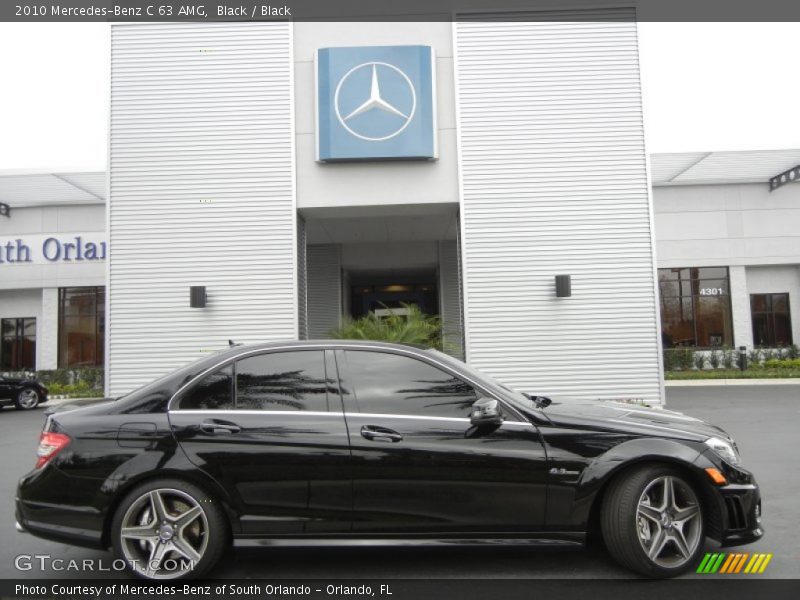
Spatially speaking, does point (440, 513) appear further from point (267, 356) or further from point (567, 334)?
point (567, 334)

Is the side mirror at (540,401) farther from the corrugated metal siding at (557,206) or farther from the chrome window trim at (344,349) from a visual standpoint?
the corrugated metal siding at (557,206)

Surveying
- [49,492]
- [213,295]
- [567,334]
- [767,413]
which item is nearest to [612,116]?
[567,334]

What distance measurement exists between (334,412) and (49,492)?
5.90 feet

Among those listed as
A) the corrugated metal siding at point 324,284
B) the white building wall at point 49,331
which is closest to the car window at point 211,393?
the corrugated metal siding at point 324,284

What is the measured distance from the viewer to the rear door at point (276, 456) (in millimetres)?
3939

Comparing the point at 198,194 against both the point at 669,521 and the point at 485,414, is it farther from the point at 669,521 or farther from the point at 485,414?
the point at 669,521

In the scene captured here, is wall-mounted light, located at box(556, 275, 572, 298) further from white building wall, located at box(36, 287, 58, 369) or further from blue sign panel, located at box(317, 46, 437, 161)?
white building wall, located at box(36, 287, 58, 369)

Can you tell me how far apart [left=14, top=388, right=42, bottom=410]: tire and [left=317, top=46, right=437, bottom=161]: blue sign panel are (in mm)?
10882

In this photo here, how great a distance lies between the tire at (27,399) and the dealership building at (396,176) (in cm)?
659

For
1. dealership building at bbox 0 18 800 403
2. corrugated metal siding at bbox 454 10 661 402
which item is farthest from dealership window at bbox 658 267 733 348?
dealership building at bbox 0 18 800 403

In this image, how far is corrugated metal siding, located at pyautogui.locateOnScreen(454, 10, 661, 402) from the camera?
12055mm

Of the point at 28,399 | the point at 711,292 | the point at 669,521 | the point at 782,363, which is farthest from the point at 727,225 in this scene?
the point at 28,399

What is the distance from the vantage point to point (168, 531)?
3.92 metres

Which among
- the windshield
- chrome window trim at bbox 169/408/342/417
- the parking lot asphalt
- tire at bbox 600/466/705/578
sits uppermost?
the windshield
